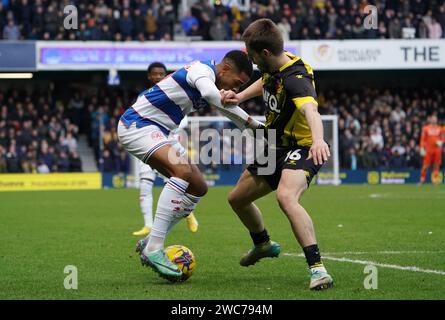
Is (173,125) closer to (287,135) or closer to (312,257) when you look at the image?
(287,135)

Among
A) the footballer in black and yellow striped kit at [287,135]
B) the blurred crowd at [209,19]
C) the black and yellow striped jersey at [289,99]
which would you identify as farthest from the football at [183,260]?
the blurred crowd at [209,19]

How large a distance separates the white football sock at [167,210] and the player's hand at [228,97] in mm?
814

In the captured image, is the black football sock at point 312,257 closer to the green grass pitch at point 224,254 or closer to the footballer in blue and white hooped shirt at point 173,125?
the green grass pitch at point 224,254

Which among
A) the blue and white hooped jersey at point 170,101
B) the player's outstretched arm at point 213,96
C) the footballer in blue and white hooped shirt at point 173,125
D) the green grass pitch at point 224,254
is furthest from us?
the blue and white hooped jersey at point 170,101

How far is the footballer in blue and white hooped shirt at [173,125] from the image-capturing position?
24.5 ft

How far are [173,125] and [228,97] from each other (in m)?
0.85

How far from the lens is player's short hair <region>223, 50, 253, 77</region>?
7496 mm

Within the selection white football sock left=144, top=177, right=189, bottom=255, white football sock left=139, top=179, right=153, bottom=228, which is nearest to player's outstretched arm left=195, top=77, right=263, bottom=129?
white football sock left=144, top=177, right=189, bottom=255

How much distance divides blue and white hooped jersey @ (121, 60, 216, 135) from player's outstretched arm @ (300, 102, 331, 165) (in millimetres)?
1042

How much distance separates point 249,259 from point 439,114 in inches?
1163

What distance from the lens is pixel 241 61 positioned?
7504 mm

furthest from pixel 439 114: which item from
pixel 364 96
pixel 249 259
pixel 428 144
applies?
pixel 249 259

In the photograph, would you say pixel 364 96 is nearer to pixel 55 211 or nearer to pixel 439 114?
pixel 439 114

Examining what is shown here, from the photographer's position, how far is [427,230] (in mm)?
12242
